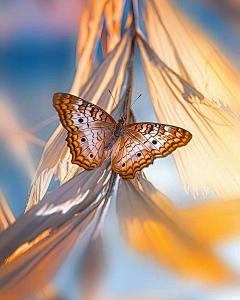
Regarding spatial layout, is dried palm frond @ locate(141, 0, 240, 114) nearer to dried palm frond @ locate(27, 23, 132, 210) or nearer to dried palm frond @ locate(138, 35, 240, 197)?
dried palm frond @ locate(138, 35, 240, 197)

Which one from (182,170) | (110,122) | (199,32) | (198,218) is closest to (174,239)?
(198,218)

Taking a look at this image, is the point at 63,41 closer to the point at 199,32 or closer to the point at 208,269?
the point at 199,32

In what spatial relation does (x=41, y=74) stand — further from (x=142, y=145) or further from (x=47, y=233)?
(x=47, y=233)

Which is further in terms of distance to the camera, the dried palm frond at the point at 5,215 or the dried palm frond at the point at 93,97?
the dried palm frond at the point at 93,97

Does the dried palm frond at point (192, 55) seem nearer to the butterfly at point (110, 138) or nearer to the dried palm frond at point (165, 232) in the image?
the butterfly at point (110, 138)

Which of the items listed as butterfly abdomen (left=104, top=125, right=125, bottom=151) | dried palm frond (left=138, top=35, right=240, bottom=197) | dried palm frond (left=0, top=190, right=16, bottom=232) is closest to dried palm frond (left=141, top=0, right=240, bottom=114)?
dried palm frond (left=138, top=35, right=240, bottom=197)

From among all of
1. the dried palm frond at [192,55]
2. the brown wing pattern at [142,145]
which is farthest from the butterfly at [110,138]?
the dried palm frond at [192,55]
